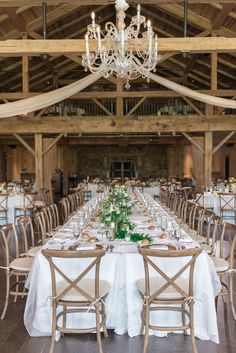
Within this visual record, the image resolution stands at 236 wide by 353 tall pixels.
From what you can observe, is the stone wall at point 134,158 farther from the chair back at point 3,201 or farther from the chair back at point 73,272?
the chair back at point 73,272

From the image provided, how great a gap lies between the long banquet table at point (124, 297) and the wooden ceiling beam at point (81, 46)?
3.81 m

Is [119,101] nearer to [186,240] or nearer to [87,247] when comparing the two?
[186,240]

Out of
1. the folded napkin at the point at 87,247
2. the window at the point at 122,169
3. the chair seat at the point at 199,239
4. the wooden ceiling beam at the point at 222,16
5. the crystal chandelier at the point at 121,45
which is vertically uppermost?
the wooden ceiling beam at the point at 222,16

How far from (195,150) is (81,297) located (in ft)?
34.5

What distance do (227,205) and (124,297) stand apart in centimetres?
633

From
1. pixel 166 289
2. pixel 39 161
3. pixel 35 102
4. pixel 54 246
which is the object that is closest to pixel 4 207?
pixel 35 102

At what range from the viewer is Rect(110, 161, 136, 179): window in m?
21.3

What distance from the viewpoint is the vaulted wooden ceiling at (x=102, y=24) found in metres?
10.2

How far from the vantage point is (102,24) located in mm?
13055

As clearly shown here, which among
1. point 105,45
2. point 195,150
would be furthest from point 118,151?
point 105,45

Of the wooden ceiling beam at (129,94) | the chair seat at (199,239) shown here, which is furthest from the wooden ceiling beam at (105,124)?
the chair seat at (199,239)

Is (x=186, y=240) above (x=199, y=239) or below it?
→ above

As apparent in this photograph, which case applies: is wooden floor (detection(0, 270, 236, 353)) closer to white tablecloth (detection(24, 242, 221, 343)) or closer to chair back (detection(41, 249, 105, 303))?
white tablecloth (detection(24, 242, 221, 343))

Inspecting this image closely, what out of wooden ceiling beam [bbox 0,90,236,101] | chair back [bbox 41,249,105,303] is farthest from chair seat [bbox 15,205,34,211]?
chair back [bbox 41,249,105,303]
